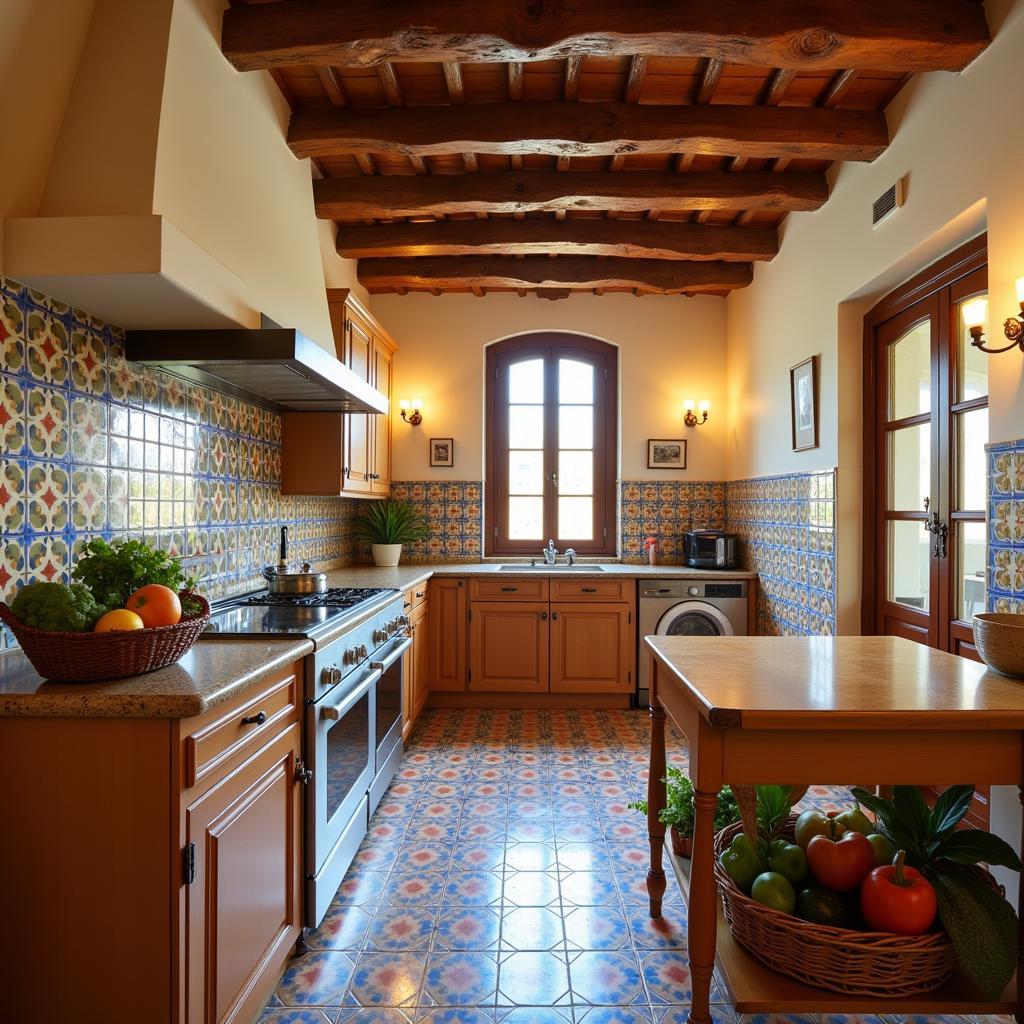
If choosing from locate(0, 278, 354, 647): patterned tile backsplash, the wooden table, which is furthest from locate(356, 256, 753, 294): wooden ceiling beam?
the wooden table

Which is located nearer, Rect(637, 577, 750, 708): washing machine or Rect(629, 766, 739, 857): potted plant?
Rect(629, 766, 739, 857): potted plant

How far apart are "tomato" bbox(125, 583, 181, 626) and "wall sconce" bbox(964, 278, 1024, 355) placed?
2.35 metres

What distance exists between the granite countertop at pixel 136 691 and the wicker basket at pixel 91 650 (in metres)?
0.02

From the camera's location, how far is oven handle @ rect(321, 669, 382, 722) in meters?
1.88

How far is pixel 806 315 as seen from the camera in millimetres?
3414

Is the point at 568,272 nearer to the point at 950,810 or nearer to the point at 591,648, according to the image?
the point at 591,648

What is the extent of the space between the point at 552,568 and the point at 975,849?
3.01m

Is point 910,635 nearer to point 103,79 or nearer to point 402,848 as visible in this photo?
point 402,848

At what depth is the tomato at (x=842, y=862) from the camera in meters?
1.44

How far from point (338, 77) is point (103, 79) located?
4.06 ft

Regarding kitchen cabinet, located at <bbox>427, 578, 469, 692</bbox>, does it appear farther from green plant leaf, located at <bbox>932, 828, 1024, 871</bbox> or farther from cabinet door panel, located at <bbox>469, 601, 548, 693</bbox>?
green plant leaf, located at <bbox>932, 828, 1024, 871</bbox>

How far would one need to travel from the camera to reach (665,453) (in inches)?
183

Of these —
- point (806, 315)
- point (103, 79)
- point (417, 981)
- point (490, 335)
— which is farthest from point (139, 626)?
point (490, 335)

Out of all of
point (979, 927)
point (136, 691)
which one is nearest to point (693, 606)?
point (979, 927)
